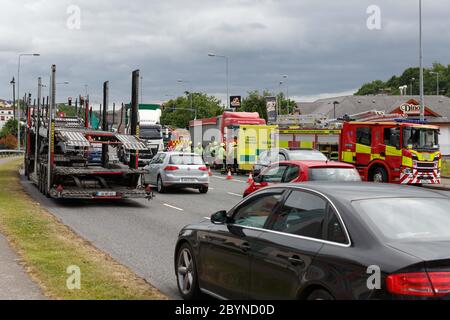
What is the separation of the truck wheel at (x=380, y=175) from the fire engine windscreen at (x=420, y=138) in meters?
1.39

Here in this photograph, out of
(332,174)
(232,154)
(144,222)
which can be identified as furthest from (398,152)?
Result: (144,222)

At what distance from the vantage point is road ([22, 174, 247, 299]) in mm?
9453

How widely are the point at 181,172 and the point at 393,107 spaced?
6407 cm

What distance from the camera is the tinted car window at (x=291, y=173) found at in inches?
573

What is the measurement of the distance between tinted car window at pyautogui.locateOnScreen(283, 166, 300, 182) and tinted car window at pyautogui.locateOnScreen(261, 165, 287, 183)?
11.6 inches

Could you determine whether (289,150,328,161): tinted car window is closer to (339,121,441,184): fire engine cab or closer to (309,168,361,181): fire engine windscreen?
(339,121,441,184): fire engine cab

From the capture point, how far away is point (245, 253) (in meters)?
6.02

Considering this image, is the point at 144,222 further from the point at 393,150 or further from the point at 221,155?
the point at 221,155

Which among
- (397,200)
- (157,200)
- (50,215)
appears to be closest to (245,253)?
(397,200)

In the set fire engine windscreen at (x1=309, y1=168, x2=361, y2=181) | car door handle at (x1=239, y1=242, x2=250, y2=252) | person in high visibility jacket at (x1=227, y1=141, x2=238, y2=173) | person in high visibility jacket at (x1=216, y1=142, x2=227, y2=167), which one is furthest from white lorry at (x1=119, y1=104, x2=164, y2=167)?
car door handle at (x1=239, y1=242, x2=250, y2=252)

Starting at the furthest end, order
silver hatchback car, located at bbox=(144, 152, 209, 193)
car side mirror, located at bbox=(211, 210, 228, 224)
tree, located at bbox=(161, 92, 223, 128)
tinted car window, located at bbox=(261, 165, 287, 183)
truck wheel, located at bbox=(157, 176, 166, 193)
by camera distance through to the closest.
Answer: tree, located at bbox=(161, 92, 223, 128) → truck wheel, located at bbox=(157, 176, 166, 193) → silver hatchback car, located at bbox=(144, 152, 209, 193) → tinted car window, located at bbox=(261, 165, 287, 183) → car side mirror, located at bbox=(211, 210, 228, 224)

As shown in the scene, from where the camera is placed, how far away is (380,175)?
25719mm
